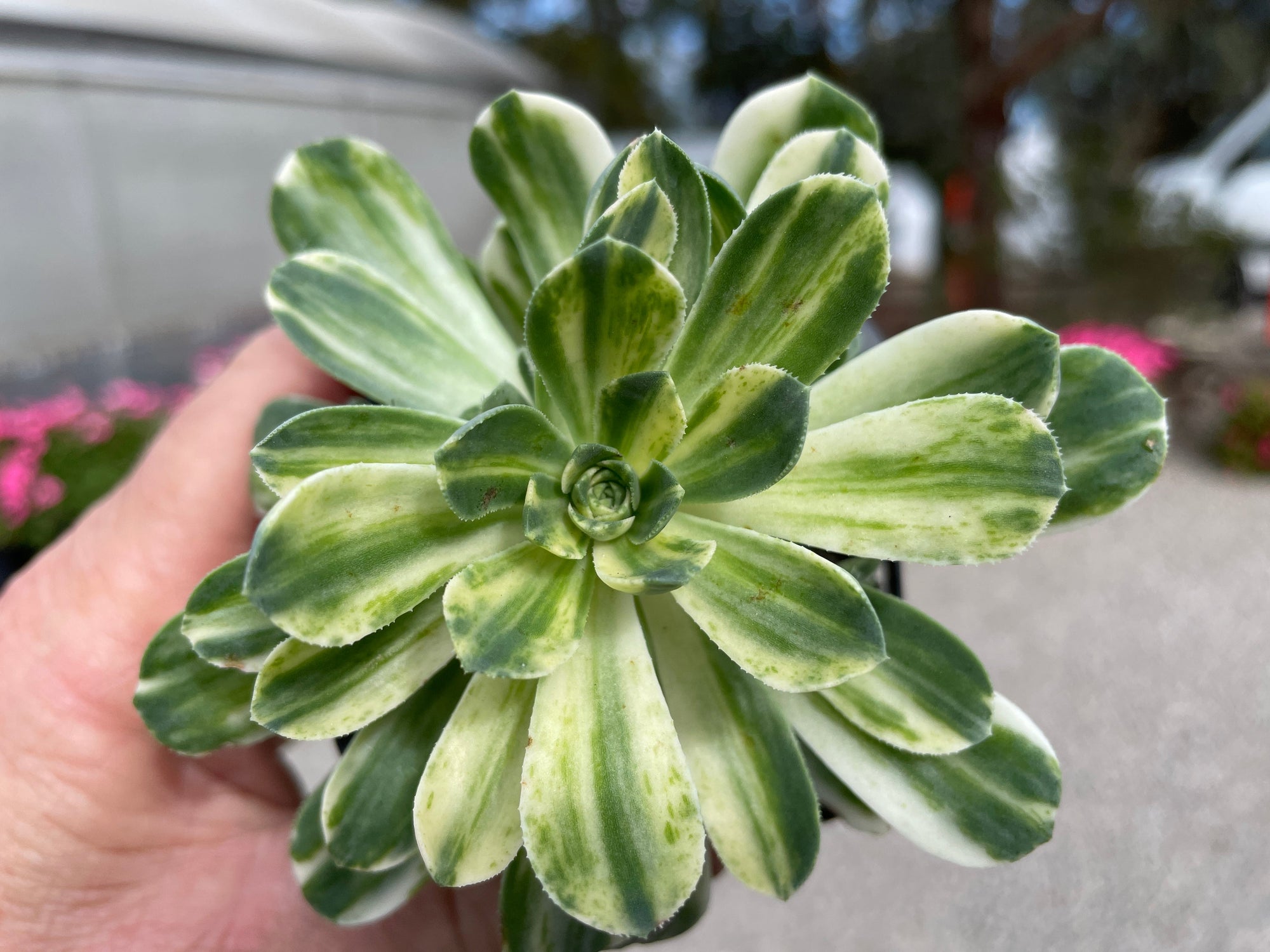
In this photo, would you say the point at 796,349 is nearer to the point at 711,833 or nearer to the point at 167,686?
the point at 711,833

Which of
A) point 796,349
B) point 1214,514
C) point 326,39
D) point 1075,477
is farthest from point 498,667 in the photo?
point 326,39

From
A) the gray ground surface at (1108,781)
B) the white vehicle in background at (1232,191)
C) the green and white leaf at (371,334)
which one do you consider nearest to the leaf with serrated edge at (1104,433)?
the green and white leaf at (371,334)

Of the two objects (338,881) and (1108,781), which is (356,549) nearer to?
(338,881)

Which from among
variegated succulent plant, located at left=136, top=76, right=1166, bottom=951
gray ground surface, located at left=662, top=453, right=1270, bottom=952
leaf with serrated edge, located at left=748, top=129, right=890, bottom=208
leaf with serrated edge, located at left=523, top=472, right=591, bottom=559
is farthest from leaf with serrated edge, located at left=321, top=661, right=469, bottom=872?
gray ground surface, located at left=662, top=453, right=1270, bottom=952

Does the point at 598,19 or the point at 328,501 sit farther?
the point at 598,19

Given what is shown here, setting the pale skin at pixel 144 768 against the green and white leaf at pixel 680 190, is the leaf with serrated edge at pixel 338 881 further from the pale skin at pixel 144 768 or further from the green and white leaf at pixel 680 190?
the green and white leaf at pixel 680 190

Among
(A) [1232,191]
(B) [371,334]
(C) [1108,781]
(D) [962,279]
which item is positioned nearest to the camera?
(B) [371,334]

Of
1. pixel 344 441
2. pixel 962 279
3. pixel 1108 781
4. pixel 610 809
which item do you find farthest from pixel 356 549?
pixel 962 279
